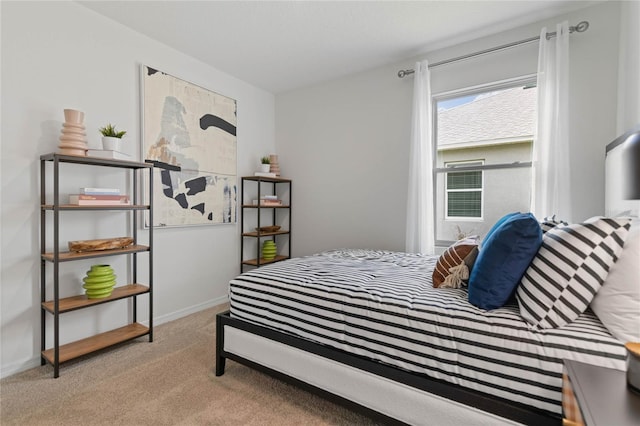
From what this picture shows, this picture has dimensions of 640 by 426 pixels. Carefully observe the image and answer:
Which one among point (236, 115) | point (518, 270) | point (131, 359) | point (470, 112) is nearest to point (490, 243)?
point (518, 270)

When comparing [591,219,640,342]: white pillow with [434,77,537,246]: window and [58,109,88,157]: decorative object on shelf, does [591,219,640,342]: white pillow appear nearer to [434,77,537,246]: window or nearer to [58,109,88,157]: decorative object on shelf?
[434,77,537,246]: window

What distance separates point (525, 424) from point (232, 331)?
5.22 feet

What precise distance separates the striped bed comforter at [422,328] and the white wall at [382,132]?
1443mm

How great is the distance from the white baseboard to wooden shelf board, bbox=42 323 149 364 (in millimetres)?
117

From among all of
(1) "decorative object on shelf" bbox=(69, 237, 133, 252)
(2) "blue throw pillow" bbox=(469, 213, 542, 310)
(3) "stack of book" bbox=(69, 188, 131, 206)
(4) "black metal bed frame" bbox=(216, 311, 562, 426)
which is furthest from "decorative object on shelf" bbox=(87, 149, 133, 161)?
(2) "blue throw pillow" bbox=(469, 213, 542, 310)

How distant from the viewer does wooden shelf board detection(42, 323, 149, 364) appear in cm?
209

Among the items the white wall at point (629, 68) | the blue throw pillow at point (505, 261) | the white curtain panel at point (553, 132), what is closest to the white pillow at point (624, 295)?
the blue throw pillow at point (505, 261)

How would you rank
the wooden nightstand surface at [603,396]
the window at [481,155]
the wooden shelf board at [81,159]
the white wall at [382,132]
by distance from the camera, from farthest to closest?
1. the window at [481,155]
2. the white wall at [382,132]
3. the wooden shelf board at [81,159]
4. the wooden nightstand surface at [603,396]

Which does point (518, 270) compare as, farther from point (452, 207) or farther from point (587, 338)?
point (452, 207)

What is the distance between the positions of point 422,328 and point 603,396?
2.17 ft

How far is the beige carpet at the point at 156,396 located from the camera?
63.7 inches

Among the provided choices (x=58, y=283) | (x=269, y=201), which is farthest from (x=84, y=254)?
(x=269, y=201)

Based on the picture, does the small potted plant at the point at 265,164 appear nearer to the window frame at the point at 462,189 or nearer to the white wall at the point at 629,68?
the window frame at the point at 462,189

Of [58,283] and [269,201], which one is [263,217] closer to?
[269,201]
